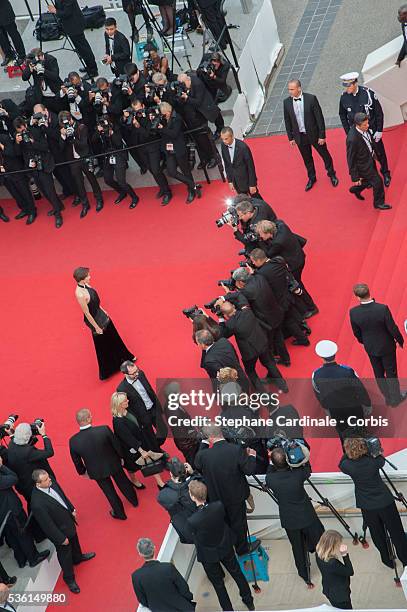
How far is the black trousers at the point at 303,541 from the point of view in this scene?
29.1ft

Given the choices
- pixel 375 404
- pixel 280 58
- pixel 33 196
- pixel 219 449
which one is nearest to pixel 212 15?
pixel 280 58

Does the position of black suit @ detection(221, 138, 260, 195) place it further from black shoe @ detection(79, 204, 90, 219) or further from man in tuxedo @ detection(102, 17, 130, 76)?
man in tuxedo @ detection(102, 17, 130, 76)

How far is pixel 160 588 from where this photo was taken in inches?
317

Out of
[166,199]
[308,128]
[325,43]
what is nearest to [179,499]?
[308,128]

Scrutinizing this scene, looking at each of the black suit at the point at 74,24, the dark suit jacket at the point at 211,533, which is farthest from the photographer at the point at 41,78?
the dark suit jacket at the point at 211,533

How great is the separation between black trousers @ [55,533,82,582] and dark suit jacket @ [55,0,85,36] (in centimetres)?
848

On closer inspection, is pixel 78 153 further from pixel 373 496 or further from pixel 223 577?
pixel 373 496

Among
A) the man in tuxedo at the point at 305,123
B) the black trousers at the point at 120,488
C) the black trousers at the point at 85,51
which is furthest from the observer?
the black trousers at the point at 85,51

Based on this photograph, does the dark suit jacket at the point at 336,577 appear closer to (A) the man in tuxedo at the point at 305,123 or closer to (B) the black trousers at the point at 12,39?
(A) the man in tuxedo at the point at 305,123

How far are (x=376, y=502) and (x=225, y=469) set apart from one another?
4.05 feet

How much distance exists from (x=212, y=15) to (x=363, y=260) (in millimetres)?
4922

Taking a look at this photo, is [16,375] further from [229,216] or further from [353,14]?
[353,14]

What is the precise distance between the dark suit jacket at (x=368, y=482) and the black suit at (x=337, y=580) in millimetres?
655

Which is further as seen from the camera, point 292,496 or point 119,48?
point 119,48
